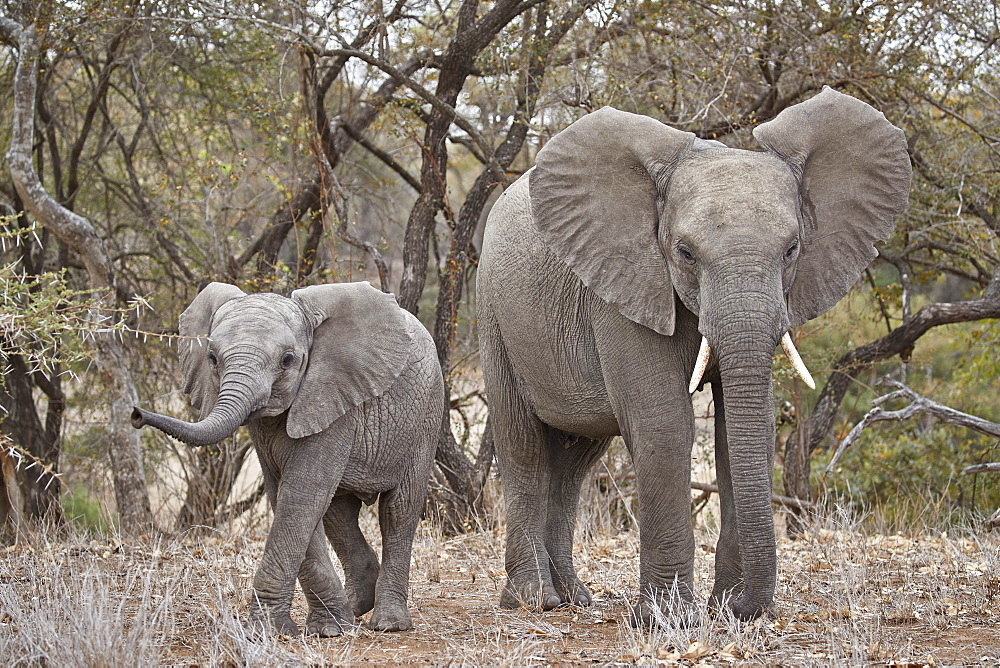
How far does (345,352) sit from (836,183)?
2.49 metres

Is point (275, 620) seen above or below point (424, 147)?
below

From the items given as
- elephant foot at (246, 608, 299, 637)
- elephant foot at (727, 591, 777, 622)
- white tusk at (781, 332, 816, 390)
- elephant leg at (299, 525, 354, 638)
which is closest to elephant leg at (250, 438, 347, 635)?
elephant foot at (246, 608, 299, 637)

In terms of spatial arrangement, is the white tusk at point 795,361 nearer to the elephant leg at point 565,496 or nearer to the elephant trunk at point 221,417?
the elephant leg at point 565,496

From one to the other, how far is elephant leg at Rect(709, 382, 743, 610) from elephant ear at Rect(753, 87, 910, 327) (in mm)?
690

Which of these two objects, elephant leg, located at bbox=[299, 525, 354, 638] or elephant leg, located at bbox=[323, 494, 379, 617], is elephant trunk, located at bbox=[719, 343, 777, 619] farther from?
elephant leg, located at bbox=[323, 494, 379, 617]

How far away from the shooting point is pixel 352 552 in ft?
21.4

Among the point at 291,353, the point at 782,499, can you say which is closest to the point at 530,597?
the point at 291,353

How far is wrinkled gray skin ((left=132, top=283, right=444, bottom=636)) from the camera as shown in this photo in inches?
220

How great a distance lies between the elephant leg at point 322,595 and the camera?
5.91 m

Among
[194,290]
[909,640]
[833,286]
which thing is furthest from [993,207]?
[194,290]

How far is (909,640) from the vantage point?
5.11m

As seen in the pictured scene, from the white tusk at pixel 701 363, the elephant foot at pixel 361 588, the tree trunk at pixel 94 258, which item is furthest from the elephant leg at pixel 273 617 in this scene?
the tree trunk at pixel 94 258

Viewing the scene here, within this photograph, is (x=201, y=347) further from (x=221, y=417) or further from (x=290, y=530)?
(x=290, y=530)

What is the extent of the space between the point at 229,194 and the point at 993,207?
22.5 feet
